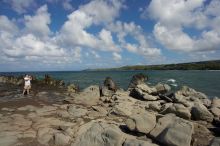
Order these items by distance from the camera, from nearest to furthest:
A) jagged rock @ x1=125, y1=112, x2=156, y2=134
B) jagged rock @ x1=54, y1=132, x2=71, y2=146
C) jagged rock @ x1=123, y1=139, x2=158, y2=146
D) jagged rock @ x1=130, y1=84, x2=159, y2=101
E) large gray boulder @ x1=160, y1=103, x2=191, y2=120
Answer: jagged rock @ x1=123, y1=139, x2=158, y2=146 → jagged rock @ x1=54, y1=132, x2=71, y2=146 → jagged rock @ x1=125, y1=112, x2=156, y2=134 → large gray boulder @ x1=160, y1=103, x2=191, y2=120 → jagged rock @ x1=130, y1=84, x2=159, y2=101

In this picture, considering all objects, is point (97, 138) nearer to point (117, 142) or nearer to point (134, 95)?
point (117, 142)

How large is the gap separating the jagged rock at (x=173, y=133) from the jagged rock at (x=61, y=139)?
402cm

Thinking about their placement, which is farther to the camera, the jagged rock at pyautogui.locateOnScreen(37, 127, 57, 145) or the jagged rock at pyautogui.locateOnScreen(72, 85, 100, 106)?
the jagged rock at pyautogui.locateOnScreen(72, 85, 100, 106)

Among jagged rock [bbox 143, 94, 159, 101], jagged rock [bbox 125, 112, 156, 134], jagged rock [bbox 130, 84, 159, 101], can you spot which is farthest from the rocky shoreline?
jagged rock [bbox 130, 84, 159, 101]

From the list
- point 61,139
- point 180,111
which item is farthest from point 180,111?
point 61,139

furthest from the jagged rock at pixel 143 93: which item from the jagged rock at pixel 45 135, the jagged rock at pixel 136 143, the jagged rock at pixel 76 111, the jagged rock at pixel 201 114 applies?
the jagged rock at pixel 136 143

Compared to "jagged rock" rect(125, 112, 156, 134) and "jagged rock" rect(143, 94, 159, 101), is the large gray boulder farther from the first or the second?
"jagged rock" rect(143, 94, 159, 101)

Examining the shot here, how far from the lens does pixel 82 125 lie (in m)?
15.9

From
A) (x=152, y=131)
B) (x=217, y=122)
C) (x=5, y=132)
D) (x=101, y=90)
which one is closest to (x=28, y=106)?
(x=5, y=132)

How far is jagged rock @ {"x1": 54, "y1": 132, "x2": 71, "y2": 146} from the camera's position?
43.3 ft

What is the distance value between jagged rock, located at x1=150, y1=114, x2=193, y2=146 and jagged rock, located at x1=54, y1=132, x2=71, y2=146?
4015 millimetres

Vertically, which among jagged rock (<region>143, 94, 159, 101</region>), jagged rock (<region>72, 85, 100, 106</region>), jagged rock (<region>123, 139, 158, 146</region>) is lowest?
jagged rock (<region>123, 139, 158, 146</region>)

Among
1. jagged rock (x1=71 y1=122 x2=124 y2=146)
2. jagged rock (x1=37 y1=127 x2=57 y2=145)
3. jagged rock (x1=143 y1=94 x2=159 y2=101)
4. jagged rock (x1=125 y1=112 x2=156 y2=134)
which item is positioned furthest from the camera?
jagged rock (x1=143 y1=94 x2=159 y2=101)

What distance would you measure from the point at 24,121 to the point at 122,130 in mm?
6231
